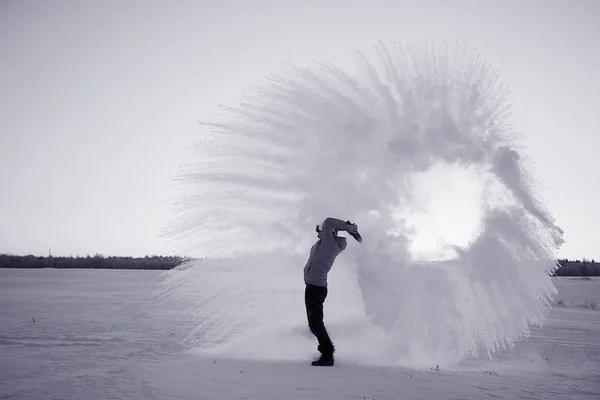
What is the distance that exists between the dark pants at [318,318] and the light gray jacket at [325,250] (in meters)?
0.13

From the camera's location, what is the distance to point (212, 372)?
6707 mm

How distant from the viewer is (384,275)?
9000 millimetres

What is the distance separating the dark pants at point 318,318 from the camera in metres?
7.61

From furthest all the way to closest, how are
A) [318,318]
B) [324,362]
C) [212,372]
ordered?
[318,318] → [324,362] → [212,372]

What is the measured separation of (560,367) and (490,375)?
188 centimetres

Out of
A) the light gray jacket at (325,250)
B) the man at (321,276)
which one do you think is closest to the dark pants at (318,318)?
the man at (321,276)

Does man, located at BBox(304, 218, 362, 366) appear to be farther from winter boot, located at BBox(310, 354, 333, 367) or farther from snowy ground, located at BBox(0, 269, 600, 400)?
snowy ground, located at BBox(0, 269, 600, 400)

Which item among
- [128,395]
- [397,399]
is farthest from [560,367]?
[128,395]

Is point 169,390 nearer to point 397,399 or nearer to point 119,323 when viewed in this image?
point 397,399

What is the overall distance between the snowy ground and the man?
51 centimetres

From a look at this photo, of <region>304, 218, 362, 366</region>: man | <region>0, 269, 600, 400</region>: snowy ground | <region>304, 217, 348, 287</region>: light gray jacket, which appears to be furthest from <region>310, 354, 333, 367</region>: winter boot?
<region>304, 217, 348, 287</region>: light gray jacket

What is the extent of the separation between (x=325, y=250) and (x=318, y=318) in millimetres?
1089

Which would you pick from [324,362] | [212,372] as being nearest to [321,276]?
[324,362]

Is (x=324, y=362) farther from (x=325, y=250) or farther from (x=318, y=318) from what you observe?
(x=325, y=250)
